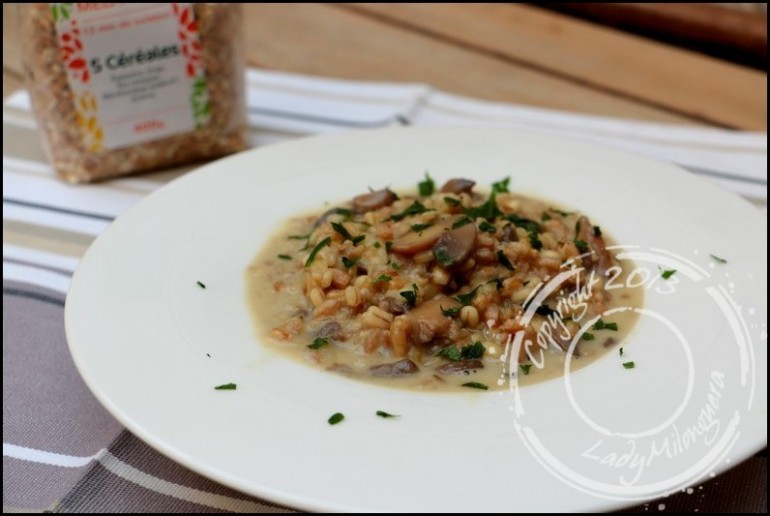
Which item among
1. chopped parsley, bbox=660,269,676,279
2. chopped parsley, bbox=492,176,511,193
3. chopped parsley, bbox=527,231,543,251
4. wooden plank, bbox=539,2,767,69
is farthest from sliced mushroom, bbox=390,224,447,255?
wooden plank, bbox=539,2,767,69

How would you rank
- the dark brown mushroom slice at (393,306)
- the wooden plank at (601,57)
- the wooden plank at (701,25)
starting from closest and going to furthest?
the dark brown mushroom slice at (393,306)
the wooden plank at (601,57)
the wooden plank at (701,25)

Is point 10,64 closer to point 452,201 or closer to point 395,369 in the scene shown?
point 452,201

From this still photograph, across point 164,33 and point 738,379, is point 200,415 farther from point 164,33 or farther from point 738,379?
point 164,33

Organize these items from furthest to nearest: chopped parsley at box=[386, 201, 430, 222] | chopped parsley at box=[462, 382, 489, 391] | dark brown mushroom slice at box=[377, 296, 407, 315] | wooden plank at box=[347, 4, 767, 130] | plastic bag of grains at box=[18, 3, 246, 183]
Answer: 1. wooden plank at box=[347, 4, 767, 130]
2. plastic bag of grains at box=[18, 3, 246, 183]
3. chopped parsley at box=[386, 201, 430, 222]
4. dark brown mushroom slice at box=[377, 296, 407, 315]
5. chopped parsley at box=[462, 382, 489, 391]

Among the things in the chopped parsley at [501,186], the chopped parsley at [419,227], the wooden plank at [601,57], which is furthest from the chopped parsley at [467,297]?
the wooden plank at [601,57]

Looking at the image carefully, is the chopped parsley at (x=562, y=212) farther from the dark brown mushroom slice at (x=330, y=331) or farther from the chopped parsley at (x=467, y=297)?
the dark brown mushroom slice at (x=330, y=331)

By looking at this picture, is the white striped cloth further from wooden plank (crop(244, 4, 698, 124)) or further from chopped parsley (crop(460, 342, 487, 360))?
chopped parsley (crop(460, 342, 487, 360))
